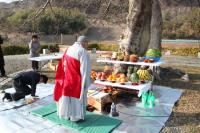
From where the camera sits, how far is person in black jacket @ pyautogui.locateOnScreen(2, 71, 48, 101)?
5.84 m

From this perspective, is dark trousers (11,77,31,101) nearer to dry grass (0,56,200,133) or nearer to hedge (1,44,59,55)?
dry grass (0,56,200,133)

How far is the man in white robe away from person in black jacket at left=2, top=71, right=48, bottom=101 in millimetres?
1200

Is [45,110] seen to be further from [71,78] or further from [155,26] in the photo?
[155,26]

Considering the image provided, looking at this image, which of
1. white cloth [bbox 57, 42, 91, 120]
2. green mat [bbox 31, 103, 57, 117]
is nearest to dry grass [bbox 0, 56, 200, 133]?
white cloth [bbox 57, 42, 91, 120]

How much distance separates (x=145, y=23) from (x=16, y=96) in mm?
4645

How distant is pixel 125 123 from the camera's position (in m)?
4.95

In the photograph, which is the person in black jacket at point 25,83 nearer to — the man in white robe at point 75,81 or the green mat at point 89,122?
the green mat at point 89,122

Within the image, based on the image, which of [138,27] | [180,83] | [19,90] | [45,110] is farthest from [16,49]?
[45,110]

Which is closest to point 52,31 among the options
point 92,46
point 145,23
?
point 92,46

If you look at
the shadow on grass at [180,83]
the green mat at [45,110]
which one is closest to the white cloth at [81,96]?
the green mat at [45,110]

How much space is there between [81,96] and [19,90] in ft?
6.10

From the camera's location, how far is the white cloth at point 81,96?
4664 millimetres

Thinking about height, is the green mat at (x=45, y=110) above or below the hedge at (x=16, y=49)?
below

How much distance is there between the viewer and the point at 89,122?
4891 millimetres
